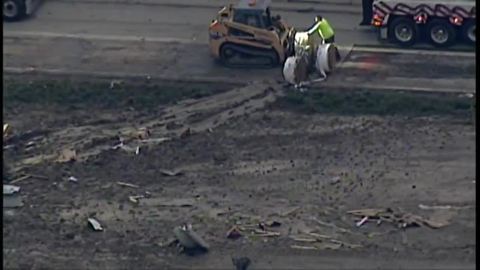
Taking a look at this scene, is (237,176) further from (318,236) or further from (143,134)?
(318,236)

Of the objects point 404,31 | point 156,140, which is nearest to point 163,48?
point 404,31

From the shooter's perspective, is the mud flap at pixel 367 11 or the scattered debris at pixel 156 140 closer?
the scattered debris at pixel 156 140

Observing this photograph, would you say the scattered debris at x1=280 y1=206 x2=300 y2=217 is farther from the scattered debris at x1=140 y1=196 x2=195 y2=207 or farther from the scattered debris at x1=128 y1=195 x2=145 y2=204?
the scattered debris at x1=128 y1=195 x2=145 y2=204

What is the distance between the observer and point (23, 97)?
3356 cm

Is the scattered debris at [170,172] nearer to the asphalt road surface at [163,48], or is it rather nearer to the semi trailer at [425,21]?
the asphalt road surface at [163,48]

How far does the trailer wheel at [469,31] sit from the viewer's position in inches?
1512

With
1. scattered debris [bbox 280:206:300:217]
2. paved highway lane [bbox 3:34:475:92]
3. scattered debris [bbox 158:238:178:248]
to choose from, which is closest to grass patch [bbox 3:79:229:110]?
paved highway lane [bbox 3:34:475:92]

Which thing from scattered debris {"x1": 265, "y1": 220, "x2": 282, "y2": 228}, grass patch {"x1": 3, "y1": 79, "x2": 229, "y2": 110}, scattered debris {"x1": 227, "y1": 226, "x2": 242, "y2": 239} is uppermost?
scattered debris {"x1": 227, "y1": 226, "x2": 242, "y2": 239}

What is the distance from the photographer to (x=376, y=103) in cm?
3309

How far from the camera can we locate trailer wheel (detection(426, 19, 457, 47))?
1516 inches

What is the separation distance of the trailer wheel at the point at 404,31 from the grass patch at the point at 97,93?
20.5ft

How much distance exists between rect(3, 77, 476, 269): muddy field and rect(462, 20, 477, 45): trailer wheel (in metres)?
5.40

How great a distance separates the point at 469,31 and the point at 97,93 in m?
10.8

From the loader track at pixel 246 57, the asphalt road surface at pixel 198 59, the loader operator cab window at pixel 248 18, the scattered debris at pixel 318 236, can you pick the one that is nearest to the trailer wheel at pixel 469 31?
the asphalt road surface at pixel 198 59
